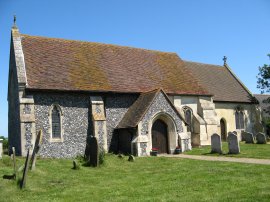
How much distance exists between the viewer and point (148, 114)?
21859 millimetres

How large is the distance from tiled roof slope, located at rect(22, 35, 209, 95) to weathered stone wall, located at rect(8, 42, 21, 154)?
5.92ft

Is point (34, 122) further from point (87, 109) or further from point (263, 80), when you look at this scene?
point (263, 80)

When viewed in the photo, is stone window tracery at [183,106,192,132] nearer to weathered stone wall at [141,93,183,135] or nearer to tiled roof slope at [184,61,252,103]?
weathered stone wall at [141,93,183,135]

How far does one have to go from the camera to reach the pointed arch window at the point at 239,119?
33.6 metres

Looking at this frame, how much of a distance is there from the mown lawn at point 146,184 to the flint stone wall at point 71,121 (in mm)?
5660

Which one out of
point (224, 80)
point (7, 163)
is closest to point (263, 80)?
point (224, 80)

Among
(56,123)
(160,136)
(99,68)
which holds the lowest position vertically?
(160,136)

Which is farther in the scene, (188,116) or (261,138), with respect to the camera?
(188,116)

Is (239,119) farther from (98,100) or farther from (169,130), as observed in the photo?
Result: (98,100)

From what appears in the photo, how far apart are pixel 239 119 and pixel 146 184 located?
24935 mm

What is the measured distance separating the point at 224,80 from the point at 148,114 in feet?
56.2

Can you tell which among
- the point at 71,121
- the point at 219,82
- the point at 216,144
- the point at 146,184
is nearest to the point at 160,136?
the point at 216,144

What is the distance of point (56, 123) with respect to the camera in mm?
21609

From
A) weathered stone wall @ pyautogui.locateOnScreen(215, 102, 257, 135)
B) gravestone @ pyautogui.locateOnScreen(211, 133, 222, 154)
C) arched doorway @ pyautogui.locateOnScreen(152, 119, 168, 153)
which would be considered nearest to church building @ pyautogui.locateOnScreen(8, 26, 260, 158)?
arched doorway @ pyautogui.locateOnScreen(152, 119, 168, 153)
